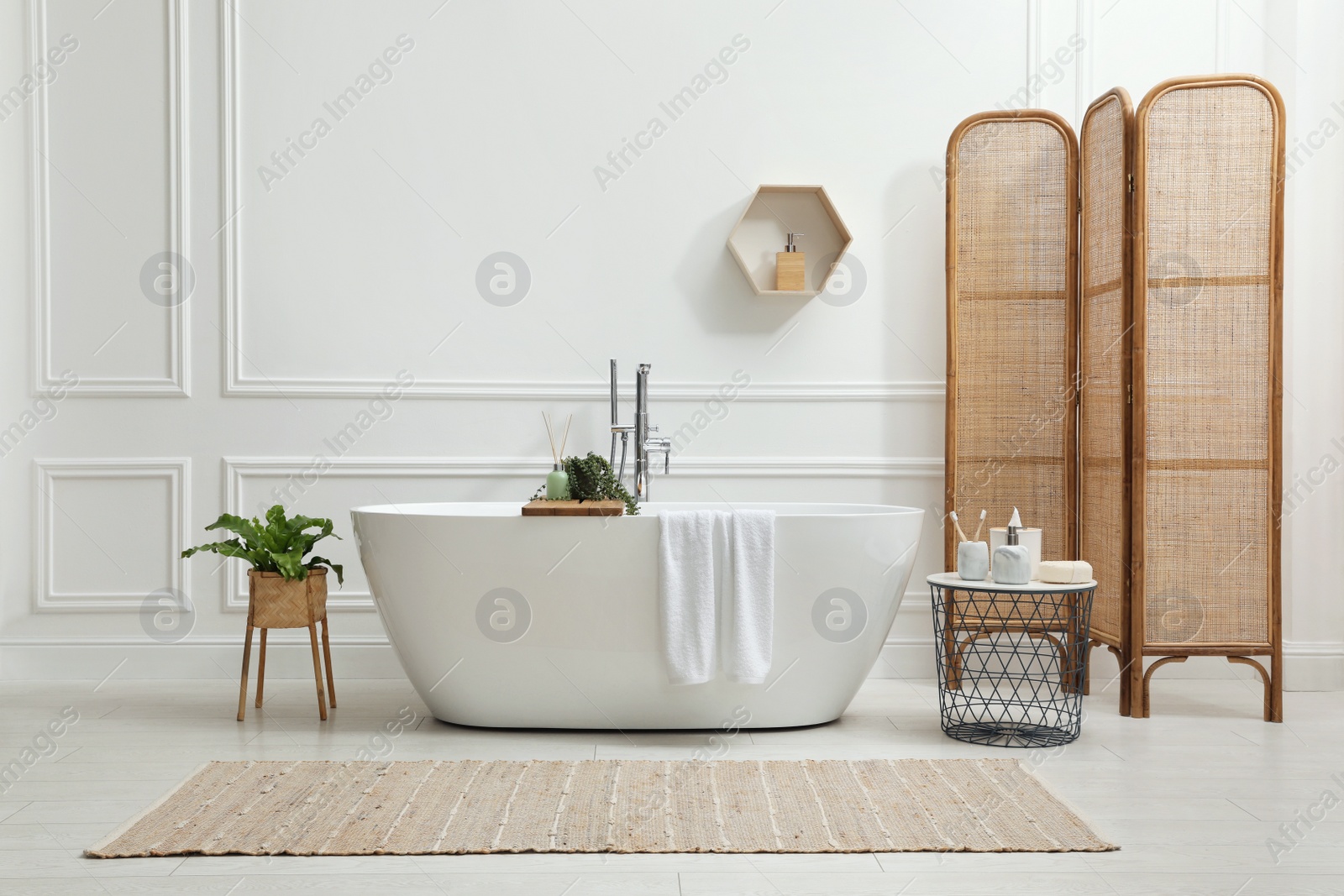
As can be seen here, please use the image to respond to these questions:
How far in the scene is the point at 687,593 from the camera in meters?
2.71

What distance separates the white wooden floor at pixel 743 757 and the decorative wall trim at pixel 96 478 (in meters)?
0.27

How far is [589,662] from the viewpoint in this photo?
9.10ft

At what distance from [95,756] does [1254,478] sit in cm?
323

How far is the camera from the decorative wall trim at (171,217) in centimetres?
356

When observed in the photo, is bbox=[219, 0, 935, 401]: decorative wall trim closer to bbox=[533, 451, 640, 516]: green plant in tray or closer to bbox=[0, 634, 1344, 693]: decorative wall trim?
bbox=[533, 451, 640, 516]: green plant in tray

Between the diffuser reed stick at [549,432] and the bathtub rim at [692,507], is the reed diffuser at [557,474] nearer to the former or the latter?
the diffuser reed stick at [549,432]

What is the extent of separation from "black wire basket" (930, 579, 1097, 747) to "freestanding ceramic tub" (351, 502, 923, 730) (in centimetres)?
27

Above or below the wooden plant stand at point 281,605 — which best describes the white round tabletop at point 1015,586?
above

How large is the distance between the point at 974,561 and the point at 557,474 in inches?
49.6

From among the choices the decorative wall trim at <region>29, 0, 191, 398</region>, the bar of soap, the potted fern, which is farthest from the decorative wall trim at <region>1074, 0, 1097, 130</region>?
the decorative wall trim at <region>29, 0, 191, 398</region>

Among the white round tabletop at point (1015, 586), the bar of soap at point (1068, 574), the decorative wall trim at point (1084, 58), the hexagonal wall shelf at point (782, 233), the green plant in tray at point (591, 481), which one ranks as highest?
the decorative wall trim at point (1084, 58)

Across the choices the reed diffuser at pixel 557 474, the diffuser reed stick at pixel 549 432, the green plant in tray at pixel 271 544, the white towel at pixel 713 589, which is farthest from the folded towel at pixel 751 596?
the green plant in tray at pixel 271 544

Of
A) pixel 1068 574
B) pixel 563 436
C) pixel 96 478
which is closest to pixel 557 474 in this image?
pixel 563 436

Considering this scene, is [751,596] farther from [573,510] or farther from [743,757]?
[573,510]
